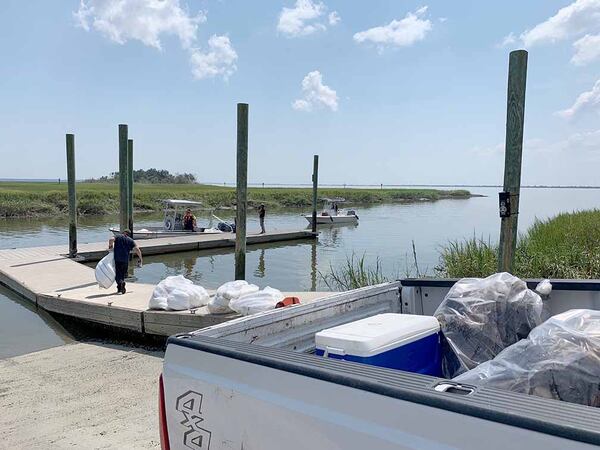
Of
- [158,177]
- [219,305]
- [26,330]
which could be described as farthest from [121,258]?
[158,177]

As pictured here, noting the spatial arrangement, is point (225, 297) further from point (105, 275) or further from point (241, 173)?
point (241, 173)

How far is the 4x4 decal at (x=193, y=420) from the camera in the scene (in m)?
1.99

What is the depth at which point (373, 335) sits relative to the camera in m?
2.36

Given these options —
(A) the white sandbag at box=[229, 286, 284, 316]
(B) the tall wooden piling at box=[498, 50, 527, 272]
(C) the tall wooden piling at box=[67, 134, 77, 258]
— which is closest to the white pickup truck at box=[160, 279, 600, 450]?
(A) the white sandbag at box=[229, 286, 284, 316]

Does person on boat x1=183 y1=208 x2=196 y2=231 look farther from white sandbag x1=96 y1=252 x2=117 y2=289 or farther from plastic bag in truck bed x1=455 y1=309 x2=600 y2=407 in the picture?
plastic bag in truck bed x1=455 y1=309 x2=600 y2=407

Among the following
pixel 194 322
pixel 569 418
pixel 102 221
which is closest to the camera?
pixel 569 418

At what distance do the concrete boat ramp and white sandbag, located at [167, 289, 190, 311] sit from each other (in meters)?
0.14

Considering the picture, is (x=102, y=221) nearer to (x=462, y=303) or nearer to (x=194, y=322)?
(x=194, y=322)

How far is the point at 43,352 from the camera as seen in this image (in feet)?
24.8

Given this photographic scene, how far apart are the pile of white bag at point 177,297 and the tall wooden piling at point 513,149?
4.32 metres

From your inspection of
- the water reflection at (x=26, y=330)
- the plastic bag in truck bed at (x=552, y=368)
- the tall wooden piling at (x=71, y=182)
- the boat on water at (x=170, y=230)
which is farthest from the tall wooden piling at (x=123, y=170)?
the plastic bag in truck bed at (x=552, y=368)

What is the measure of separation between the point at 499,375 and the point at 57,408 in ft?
15.7

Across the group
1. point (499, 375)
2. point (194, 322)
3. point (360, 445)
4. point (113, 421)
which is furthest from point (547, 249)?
point (360, 445)

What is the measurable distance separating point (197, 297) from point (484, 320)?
555cm
